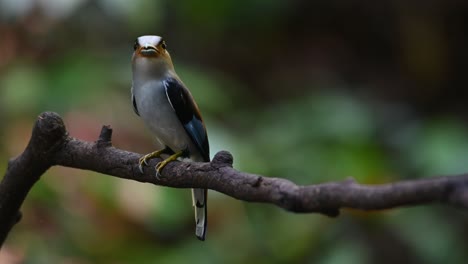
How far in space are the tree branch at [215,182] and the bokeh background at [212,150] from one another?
1124 mm

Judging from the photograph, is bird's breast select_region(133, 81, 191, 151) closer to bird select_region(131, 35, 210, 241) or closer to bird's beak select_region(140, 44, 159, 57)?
bird select_region(131, 35, 210, 241)

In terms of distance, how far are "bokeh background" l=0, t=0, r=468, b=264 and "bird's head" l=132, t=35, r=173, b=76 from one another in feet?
3.44

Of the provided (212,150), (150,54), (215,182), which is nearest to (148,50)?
(150,54)

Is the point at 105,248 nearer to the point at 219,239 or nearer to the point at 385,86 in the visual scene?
the point at 219,239

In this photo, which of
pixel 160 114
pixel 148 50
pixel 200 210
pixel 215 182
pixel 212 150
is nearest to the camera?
pixel 215 182

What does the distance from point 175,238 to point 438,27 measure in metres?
1.73

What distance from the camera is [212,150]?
2.52 metres

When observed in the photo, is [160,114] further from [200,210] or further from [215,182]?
[215,182]

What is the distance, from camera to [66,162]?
54.6 inches

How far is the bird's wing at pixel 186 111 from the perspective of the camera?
155 centimetres

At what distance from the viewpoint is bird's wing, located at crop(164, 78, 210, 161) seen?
155cm

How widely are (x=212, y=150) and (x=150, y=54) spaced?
3.68 feet

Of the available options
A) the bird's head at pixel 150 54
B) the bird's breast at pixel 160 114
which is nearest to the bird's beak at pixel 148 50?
the bird's head at pixel 150 54

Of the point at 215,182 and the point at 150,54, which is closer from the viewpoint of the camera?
the point at 215,182
